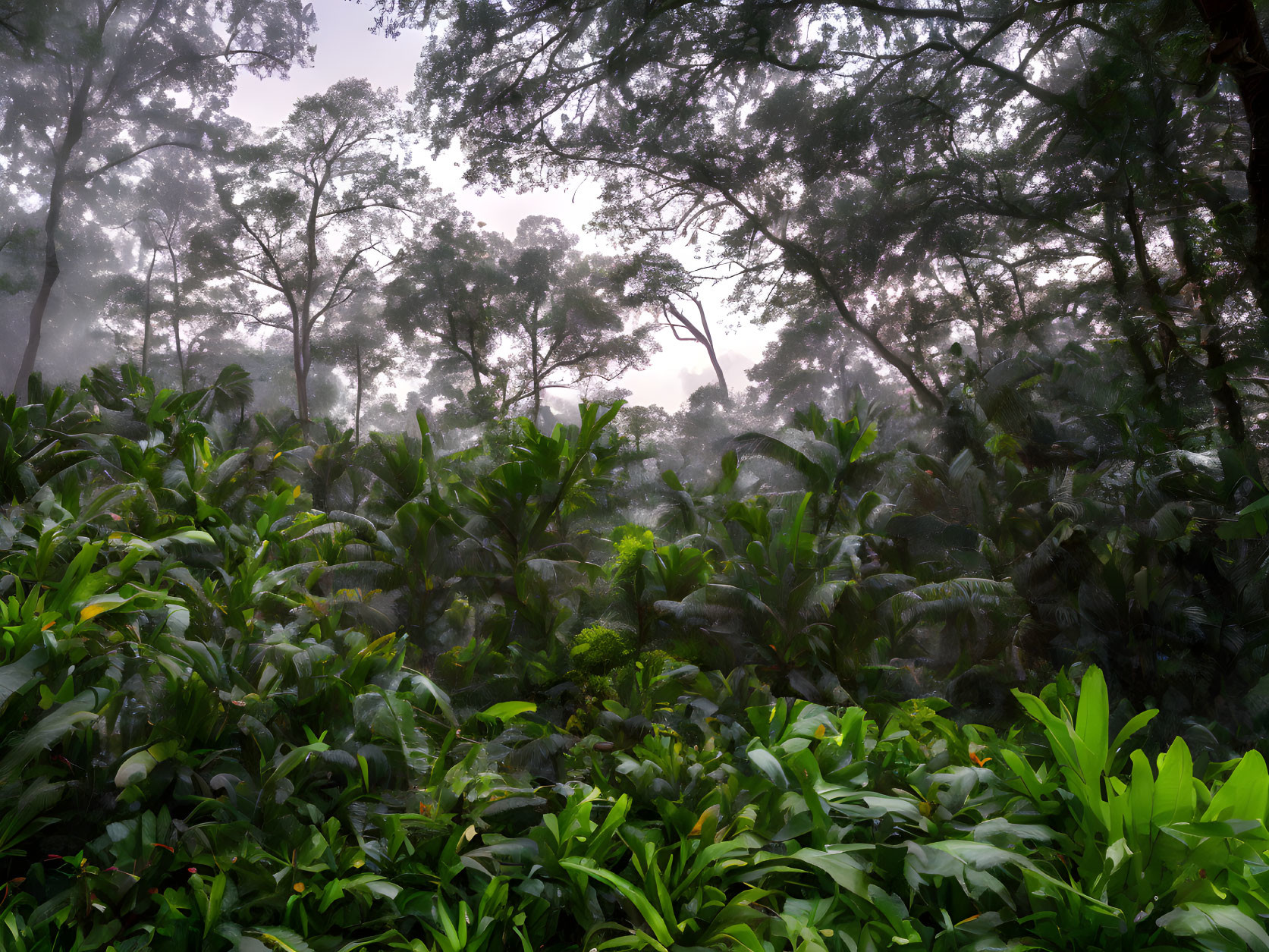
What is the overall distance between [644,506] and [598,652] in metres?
5.06

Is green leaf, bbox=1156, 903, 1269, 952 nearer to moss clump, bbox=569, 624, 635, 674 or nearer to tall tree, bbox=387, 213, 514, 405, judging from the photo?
moss clump, bbox=569, 624, 635, 674

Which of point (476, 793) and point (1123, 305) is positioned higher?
point (1123, 305)

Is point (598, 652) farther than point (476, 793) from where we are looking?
Yes

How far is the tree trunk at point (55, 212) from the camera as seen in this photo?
33.2 ft

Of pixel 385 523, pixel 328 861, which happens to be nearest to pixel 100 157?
pixel 385 523

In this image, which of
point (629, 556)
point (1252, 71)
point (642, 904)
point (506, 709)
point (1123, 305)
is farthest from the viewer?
point (1123, 305)

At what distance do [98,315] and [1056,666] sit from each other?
618 inches

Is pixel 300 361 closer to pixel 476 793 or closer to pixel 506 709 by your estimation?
pixel 506 709

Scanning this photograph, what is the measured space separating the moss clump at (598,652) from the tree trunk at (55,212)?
415 inches

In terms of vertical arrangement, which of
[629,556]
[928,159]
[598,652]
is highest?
[928,159]

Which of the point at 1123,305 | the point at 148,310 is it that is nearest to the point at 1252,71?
the point at 1123,305

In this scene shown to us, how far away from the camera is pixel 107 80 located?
1043 centimetres

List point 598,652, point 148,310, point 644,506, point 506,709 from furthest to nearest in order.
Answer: point 148,310 < point 644,506 < point 598,652 < point 506,709

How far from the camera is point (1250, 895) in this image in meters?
1.69
